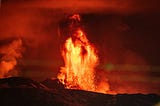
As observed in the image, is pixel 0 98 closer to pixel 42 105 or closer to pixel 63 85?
pixel 42 105

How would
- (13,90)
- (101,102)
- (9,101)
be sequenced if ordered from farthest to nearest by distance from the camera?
(101,102) < (13,90) < (9,101)

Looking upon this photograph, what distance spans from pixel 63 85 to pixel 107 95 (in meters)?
20.1

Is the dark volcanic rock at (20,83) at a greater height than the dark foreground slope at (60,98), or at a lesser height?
greater

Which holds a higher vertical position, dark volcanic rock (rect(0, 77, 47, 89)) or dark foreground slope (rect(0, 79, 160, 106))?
dark volcanic rock (rect(0, 77, 47, 89))

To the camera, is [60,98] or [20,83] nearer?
[60,98]

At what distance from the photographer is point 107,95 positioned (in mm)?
195000

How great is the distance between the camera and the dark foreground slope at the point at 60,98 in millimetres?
161000

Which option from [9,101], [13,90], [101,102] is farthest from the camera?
[101,102]

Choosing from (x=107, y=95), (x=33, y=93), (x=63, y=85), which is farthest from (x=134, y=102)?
(x=33, y=93)

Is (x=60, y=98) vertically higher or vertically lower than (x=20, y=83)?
lower

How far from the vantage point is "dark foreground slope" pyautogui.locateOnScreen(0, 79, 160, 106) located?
16100cm

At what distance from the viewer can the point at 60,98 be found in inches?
6781

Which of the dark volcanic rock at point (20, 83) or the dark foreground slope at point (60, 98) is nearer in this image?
the dark foreground slope at point (60, 98)

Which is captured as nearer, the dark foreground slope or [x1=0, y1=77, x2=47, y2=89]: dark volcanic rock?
the dark foreground slope
